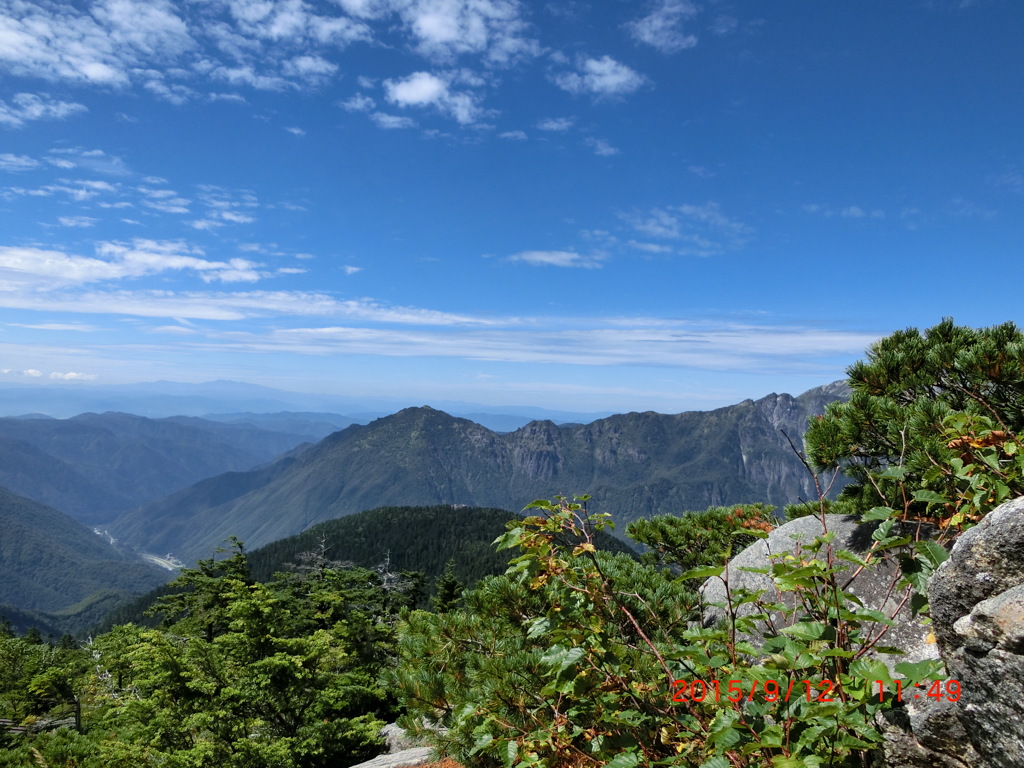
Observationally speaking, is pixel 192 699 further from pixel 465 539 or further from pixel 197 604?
pixel 465 539

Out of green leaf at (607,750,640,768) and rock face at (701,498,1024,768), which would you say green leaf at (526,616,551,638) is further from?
rock face at (701,498,1024,768)

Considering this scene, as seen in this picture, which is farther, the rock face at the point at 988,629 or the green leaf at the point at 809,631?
the green leaf at the point at 809,631

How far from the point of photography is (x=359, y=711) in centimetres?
1659

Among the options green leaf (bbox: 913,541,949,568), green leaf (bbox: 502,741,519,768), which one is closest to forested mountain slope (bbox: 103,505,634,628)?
green leaf (bbox: 502,741,519,768)

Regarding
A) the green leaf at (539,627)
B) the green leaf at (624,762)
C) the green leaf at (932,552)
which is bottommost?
the green leaf at (624,762)

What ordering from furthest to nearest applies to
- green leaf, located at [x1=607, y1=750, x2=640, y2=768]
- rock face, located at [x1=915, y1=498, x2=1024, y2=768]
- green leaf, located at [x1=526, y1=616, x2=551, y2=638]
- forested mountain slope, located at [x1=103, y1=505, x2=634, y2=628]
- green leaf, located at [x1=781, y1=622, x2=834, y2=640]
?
forested mountain slope, located at [x1=103, y1=505, x2=634, y2=628], green leaf, located at [x1=526, y1=616, x2=551, y2=638], green leaf, located at [x1=607, y1=750, x2=640, y2=768], green leaf, located at [x1=781, y1=622, x2=834, y2=640], rock face, located at [x1=915, y1=498, x2=1024, y2=768]

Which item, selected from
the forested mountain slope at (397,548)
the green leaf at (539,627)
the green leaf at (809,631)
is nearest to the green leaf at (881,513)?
the green leaf at (809,631)

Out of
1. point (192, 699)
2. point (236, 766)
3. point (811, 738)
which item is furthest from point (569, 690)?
point (192, 699)

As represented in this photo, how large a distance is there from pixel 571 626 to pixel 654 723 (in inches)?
35.3
